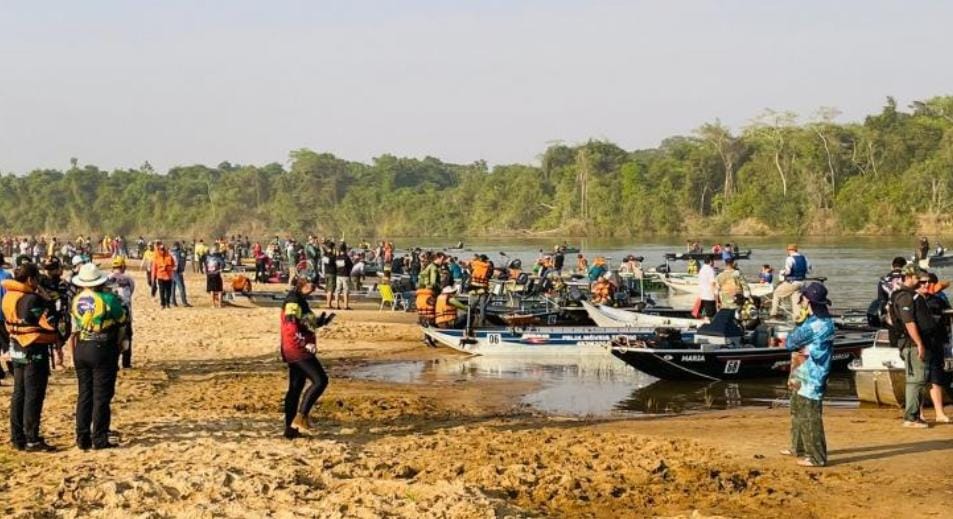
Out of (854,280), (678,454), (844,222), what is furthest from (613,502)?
(844,222)

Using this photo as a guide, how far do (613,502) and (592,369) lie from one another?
1002cm

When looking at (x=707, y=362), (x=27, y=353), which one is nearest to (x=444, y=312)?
(x=707, y=362)

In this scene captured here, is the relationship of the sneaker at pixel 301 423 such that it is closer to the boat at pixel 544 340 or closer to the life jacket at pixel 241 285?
the boat at pixel 544 340

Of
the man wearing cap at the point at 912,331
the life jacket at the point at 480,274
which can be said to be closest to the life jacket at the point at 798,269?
the life jacket at the point at 480,274

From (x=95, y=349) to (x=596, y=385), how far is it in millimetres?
9162

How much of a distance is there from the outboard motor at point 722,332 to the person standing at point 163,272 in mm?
14774

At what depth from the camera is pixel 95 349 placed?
9961mm

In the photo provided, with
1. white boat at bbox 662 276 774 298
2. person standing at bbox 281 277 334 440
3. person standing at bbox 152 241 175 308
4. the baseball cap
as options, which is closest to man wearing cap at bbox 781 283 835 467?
the baseball cap

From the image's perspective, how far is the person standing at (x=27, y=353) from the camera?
33.2 feet

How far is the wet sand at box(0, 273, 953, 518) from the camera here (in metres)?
8.51

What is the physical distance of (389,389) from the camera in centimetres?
1623

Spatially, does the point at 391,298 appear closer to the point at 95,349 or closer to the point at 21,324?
the point at 21,324

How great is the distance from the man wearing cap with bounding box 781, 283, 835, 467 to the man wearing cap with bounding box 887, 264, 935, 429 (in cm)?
219

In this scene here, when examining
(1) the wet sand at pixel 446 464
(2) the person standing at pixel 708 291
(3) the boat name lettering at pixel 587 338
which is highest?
(2) the person standing at pixel 708 291
